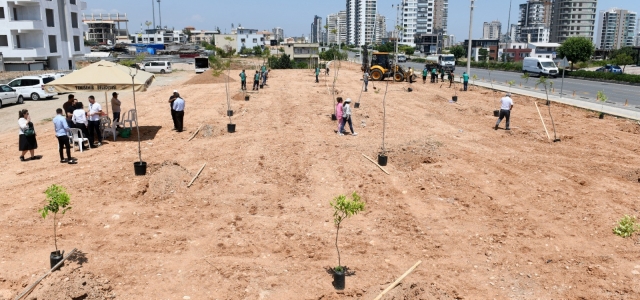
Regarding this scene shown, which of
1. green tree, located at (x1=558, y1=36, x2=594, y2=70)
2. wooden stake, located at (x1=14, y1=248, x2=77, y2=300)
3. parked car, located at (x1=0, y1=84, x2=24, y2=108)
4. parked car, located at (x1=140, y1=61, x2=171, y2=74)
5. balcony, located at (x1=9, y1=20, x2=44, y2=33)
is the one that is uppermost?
balcony, located at (x1=9, y1=20, x2=44, y2=33)

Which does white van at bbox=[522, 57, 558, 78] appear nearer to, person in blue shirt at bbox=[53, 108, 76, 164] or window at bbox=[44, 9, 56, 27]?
person in blue shirt at bbox=[53, 108, 76, 164]

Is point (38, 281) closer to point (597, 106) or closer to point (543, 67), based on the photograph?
point (597, 106)

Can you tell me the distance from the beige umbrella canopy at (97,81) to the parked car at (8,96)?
44.7ft

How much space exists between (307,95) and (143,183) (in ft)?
58.6

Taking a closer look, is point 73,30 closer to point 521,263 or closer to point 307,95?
point 307,95

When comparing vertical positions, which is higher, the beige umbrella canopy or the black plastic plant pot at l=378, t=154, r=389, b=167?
the beige umbrella canopy

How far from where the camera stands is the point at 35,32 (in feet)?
157

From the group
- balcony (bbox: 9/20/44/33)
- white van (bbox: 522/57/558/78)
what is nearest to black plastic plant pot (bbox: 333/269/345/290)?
white van (bbox: 522/57/558/78)

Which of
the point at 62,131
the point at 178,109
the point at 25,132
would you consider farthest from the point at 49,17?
the point at 62,131

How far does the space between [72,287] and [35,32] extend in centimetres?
4978

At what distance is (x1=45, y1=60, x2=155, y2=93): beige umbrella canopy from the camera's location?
1387cm

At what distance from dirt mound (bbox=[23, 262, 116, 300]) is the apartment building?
45.8 meters

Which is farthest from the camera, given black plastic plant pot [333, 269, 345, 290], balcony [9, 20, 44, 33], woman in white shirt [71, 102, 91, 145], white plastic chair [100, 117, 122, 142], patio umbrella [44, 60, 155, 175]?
balcony [9, 20, 44, 33]

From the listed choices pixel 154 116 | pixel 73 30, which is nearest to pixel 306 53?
pixel 73 30
